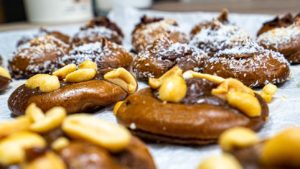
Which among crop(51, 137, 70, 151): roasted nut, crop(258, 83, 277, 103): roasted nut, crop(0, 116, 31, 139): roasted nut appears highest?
crop(0, 116, 31, 139): roasted nut

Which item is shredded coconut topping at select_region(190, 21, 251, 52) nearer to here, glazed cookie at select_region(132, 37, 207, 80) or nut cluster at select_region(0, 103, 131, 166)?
glazed cookie at select_region(132, 37, 207, 80)

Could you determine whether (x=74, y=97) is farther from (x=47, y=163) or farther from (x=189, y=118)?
(x=47, y=163)

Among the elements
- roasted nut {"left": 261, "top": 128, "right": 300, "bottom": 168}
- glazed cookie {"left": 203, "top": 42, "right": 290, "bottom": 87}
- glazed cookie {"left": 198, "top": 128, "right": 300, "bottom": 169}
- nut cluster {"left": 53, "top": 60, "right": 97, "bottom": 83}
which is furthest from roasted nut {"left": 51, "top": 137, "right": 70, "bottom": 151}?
glazed cookie {"left": 203, "top": 42, "right": 290, "bottom": 87}

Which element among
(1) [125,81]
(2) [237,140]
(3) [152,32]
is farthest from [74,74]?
(3) [152,32]

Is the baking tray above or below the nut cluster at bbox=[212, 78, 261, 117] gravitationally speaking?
below

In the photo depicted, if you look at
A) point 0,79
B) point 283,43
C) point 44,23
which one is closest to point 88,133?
point 0,79

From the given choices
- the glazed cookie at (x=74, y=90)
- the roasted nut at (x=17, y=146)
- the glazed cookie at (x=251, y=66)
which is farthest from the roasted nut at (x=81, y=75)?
the roasted nut at (x=17, y=146)

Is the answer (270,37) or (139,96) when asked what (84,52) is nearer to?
(139,96)
